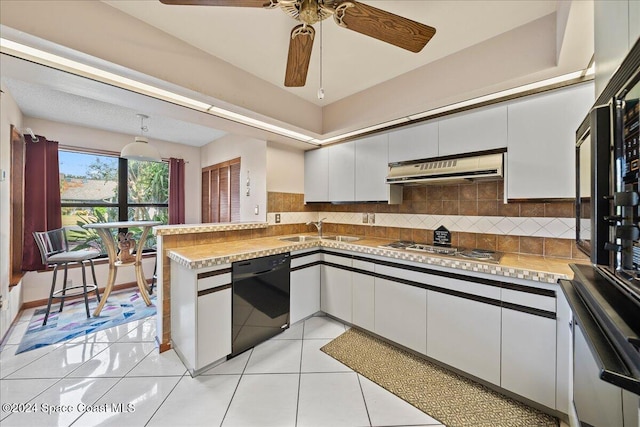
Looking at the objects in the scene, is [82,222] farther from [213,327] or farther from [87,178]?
[213,327]

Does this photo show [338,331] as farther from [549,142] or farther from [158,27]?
[158,27]

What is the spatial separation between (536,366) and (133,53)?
129 inches

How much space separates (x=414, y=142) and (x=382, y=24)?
135 centimetres

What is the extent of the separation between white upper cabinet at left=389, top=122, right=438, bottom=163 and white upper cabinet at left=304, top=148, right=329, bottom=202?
98 centimetres

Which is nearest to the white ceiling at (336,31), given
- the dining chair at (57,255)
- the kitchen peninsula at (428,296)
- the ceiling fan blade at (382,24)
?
the ceiling fan blade at (382,24)

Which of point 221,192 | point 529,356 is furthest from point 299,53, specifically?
point 221,192

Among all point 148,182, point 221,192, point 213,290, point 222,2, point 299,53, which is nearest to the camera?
point 222,2

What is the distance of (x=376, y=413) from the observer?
1.58 meters

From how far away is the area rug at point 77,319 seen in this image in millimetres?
2447

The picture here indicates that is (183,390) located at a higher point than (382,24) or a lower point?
lower

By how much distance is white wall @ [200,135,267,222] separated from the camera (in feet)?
10.5

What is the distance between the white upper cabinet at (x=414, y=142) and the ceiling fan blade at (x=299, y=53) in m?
1.26

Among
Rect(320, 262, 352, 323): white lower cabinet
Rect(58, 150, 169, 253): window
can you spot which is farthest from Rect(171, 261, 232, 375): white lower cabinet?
Rect(58, 150, 169, 253): window

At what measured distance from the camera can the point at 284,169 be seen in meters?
3.36
